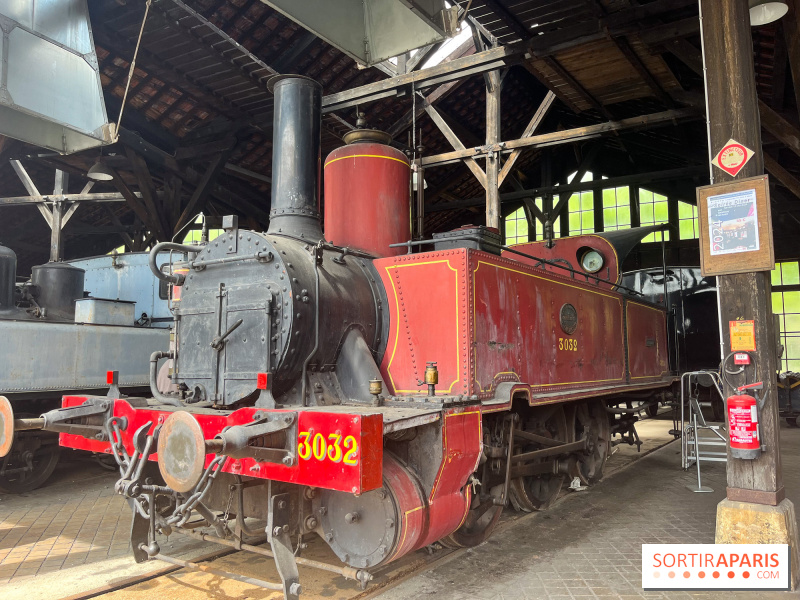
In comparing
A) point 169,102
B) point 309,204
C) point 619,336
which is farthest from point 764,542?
point 169,102

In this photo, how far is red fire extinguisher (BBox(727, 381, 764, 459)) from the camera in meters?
3.77

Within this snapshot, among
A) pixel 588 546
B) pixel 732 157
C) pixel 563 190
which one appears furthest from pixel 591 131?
pixel 563 190

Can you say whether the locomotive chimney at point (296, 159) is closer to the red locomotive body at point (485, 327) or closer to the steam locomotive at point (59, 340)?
the red locomotive body at point (485, 327)

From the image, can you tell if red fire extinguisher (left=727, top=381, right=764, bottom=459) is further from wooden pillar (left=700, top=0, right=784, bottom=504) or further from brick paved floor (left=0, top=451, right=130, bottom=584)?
brick paved floor (left=0, top=451, right=130, bottom=584)

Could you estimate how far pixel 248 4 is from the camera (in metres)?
9.34

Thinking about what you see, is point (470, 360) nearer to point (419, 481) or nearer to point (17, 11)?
point (419, 481)

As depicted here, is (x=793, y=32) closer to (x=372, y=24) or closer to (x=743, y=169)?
(x=743, y=169)

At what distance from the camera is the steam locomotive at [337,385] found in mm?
2893

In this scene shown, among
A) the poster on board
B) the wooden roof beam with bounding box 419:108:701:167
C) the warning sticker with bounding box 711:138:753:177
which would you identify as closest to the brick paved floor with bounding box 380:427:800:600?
the poster on board

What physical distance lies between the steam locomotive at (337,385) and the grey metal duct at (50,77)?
1.75 meters

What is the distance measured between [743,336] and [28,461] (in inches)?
268

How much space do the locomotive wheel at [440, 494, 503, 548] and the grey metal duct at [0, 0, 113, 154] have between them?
4078 millimetres

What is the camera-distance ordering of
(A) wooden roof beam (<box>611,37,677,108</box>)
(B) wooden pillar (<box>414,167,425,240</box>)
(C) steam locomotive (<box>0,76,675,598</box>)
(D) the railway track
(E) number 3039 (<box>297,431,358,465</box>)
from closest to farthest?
(E) number 3039 (<box>297,431,358,465</box>), (C) steam locomotive (<box>0,76,675,598</box>), (D) the railway track, (B) wooden pillar (<box>414,167,425,240</box>), (A) wooden roof beam (<box>611,37,677,108</box>)

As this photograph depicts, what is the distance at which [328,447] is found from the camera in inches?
108
